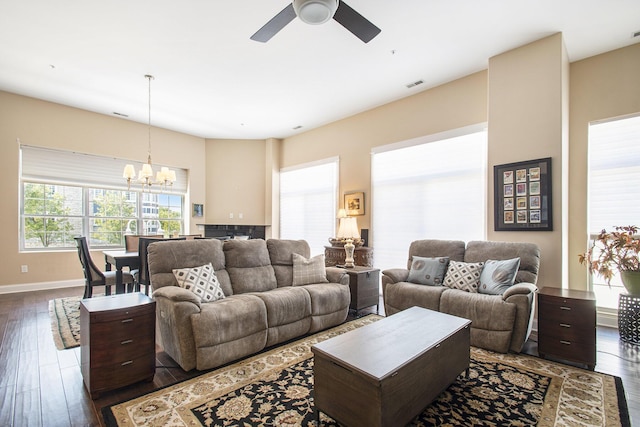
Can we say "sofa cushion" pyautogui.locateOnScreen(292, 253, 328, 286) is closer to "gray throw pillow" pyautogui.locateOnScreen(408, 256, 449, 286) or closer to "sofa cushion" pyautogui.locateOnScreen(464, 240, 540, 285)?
"gray throw pillow" pyautogui.locateOnScreen(408, 256, 449, 286)

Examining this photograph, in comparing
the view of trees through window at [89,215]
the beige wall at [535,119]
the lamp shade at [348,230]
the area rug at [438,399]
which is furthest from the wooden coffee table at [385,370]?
the view of trees through window at [89,215]

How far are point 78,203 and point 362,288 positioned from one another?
18.0 ft

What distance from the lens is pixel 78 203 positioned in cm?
571

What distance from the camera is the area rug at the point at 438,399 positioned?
71.6 inches

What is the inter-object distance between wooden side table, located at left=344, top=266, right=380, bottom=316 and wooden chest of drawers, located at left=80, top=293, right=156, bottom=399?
7.52ft

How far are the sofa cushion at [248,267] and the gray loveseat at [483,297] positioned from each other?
1.41 meters

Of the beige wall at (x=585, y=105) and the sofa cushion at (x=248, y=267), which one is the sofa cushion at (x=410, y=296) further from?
the beige wall at (x=585, y=105)

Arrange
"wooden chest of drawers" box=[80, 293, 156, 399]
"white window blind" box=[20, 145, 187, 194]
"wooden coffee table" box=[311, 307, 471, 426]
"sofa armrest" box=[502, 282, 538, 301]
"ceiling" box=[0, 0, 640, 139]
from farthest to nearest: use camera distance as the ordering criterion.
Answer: "white window blind" box=[20, 145, 187, 194] → "ceiling" box=[0, 0, 640, 139] → "sofa armrest" box=[502, 282, 538, 301] → "wooden chest of drawers" box=[80, 293, 156, 399] → "wooden coffee table" box=[311, 307, 471, 426]

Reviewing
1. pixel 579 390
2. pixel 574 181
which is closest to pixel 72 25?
pixel 579 390

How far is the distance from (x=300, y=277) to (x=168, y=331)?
4.87ft

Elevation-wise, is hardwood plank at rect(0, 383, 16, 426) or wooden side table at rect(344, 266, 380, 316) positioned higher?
wooden side table at rect(344, 266, 380, 316)

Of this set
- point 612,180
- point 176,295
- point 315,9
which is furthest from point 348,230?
point 612,180

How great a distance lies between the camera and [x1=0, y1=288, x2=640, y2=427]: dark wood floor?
6.13ft

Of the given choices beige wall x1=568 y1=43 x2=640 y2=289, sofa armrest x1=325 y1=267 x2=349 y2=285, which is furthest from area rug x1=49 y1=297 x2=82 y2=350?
beige wall x1=568 y1=43 x2=640 y2=289
